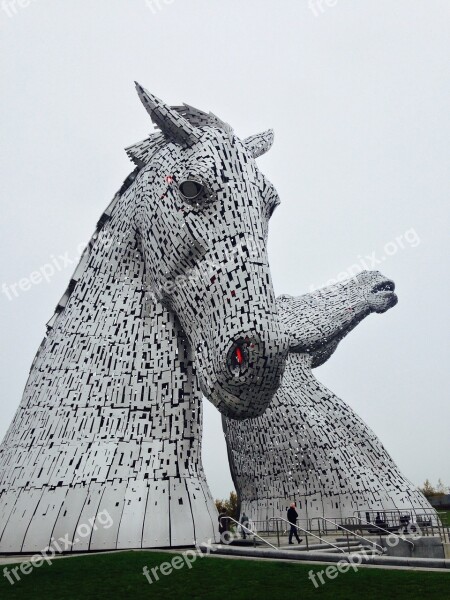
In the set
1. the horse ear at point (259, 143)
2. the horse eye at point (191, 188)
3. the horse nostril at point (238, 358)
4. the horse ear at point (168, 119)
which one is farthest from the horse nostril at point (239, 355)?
the horse ear at point (259, 143)

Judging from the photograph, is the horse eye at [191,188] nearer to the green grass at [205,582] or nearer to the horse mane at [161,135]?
the horse mane at [161,135]

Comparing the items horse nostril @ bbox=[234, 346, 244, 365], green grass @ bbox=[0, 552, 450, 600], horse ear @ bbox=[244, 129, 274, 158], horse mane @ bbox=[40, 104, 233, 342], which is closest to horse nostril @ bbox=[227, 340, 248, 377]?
horse nostril @ bbox=[234, 346, 244, 365]

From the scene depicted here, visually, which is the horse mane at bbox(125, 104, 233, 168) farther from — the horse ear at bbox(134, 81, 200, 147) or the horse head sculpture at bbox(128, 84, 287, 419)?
the horse ear at bbox(134, 81, 200, 147)

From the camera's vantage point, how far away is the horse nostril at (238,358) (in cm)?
508

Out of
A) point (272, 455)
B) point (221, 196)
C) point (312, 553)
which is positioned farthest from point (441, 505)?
point (221, 196)

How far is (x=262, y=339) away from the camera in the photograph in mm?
5031

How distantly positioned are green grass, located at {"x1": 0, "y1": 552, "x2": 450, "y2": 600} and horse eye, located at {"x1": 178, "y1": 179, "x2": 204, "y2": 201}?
3613 mm

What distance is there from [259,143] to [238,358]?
11.8 ft

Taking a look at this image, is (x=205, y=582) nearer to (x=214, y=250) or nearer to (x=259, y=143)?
(x=214, y=250)

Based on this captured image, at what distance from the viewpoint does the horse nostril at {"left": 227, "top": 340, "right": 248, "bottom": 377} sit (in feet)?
16.7

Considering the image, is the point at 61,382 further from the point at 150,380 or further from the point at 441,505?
the point at 441,505

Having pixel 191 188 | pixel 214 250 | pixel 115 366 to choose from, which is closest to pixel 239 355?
pixel 214 250

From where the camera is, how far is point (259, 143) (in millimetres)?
7445

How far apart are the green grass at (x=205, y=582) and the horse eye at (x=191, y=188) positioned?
3613 mm
